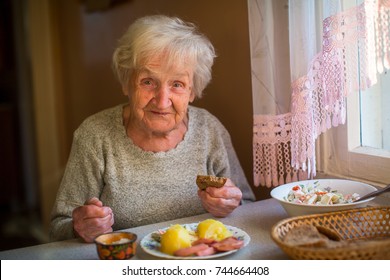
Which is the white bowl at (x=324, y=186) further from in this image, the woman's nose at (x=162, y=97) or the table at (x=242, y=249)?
the woman's nose at (x=162, y=97)

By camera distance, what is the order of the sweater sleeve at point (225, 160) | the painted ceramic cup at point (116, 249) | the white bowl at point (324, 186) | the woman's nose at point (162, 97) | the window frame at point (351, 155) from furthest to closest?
the sweater sleeve at point (225, 160), the woman's nose at point (162, 97), the window frame at point (351, 155), the white bowl at point (324, 186), the painted ceramic cup at point (116, 249)

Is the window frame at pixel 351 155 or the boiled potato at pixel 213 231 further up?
the window frame at pixel 351 155

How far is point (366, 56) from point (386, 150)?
261 millimetres

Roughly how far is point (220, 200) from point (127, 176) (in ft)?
0.98

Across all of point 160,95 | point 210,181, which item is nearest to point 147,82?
point 160,95

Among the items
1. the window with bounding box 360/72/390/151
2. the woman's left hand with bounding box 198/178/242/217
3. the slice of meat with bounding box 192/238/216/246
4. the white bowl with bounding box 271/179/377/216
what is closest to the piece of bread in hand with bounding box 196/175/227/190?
the woman's left hand with bounding box 198/178/242/217

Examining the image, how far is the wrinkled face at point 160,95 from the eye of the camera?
52.1 inches

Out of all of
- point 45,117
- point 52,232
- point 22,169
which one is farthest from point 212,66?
point 22,169

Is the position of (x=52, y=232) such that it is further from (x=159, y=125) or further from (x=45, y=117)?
(x=45, y=117)

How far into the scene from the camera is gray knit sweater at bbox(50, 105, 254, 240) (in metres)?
1.37

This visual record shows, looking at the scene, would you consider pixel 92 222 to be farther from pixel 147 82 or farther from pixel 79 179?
pixel 147 82

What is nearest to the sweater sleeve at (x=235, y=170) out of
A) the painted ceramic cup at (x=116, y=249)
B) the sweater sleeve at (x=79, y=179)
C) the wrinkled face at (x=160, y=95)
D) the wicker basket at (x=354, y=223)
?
the wrinkled face at (x=160, y=95)

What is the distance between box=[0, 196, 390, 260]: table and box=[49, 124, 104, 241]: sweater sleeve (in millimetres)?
183

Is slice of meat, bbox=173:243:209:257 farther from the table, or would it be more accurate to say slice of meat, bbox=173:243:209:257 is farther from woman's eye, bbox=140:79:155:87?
woman's eye, bbox=140:79:155:87
